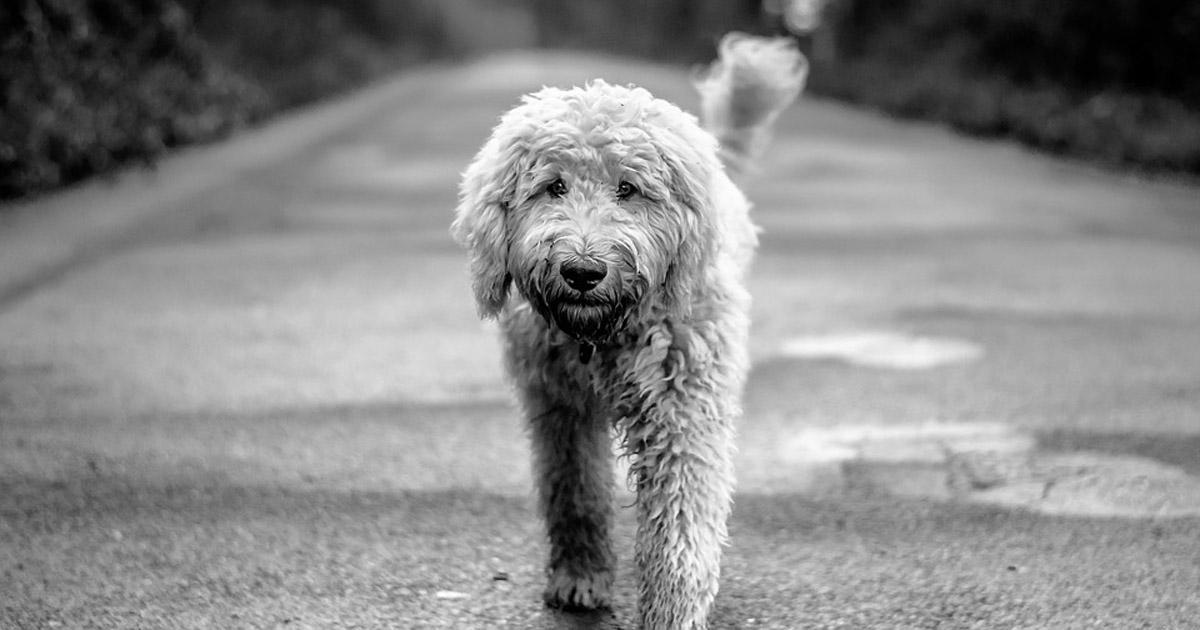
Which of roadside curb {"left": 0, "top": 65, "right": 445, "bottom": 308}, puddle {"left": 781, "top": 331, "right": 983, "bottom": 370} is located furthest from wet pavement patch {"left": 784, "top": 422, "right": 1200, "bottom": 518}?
roadside curb {"left": 0, "top": 65, "right": 445, "bottom": 308}

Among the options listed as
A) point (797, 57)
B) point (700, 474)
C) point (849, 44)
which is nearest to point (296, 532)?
point (700, 474)

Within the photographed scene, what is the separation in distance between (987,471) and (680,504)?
1951 mm

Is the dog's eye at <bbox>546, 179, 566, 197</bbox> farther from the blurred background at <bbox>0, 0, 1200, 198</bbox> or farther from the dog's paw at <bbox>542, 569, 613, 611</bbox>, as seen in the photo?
the blurred background at <bbox>0, 0, 1200, 198</bbox>

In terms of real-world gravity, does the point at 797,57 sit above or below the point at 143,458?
above

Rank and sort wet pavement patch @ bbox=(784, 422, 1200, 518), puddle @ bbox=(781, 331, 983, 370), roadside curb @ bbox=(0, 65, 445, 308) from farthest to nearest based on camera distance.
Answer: roadside curb @ bbox=(0, 65, 445, 308)
puddle @ bbox=(781, 331, 983, 370)
wet pavement patch @ bbox=(784, 422, 1200, 518)

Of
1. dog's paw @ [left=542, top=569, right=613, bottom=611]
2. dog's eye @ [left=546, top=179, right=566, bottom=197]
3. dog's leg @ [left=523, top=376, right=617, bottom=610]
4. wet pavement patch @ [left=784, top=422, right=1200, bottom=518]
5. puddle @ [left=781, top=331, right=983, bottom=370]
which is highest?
dog's eye @ [left=546, top=179, right=566, bottom=197]

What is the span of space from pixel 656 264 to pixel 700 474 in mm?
590

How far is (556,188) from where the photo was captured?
12.0 ft

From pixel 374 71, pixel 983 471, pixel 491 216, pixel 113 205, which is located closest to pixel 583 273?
pixel 491 216

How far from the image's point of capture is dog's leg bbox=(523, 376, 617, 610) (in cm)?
420

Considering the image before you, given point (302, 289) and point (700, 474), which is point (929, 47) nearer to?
point (302, 289)

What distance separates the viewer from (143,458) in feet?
18.4

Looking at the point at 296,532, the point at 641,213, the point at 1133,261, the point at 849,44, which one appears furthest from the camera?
the point at 849,44

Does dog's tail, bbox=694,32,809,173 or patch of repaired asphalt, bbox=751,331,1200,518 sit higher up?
dog's tail, bbox=694,32,809,173
